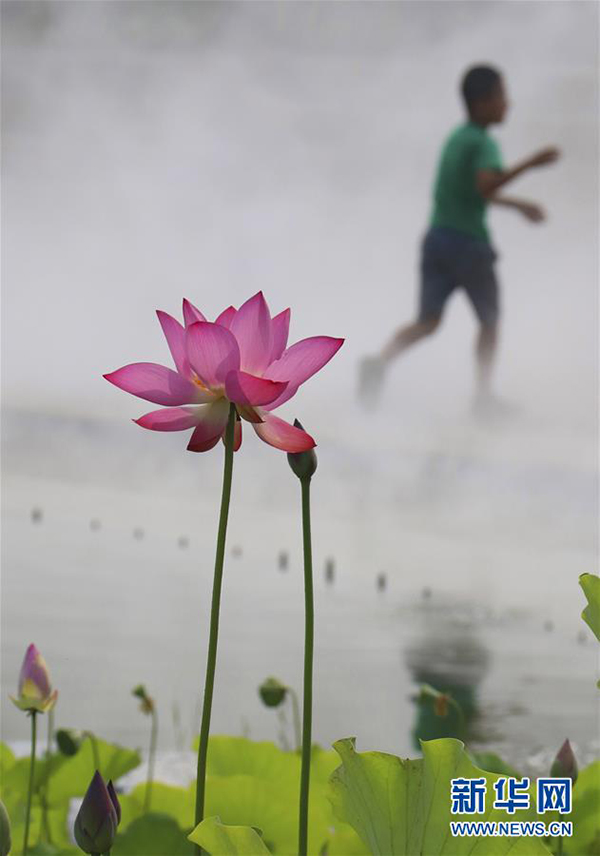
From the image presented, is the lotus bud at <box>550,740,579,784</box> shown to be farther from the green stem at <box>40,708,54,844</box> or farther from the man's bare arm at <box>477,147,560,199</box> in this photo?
the man's bare arm at <box>477,147,560,199</box>

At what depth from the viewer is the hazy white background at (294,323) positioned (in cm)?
217

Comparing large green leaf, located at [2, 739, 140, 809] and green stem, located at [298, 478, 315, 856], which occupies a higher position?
green stem, located at [298, 478, 315, 856]

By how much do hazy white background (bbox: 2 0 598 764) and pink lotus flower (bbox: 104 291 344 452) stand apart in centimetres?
183

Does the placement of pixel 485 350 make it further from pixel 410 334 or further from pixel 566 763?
pixel 566 763

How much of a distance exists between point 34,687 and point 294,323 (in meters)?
1.74

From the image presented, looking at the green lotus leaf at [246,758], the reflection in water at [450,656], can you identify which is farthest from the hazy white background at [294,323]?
the green lotus leaf at [246,758]

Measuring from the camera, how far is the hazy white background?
85.4 inches

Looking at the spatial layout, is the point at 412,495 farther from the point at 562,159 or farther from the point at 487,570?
the point at 562,159

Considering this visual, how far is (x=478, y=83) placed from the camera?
2.29 m

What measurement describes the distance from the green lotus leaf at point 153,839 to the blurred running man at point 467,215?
6.50 ft

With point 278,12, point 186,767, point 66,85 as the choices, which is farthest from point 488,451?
point 186,767

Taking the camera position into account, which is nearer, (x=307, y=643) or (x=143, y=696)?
(x=307, y=643)

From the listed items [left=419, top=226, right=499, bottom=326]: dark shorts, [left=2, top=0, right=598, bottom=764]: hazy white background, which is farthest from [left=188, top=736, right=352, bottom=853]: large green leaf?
[left=419, top=226, right=499, bottom=326]: dark shorts

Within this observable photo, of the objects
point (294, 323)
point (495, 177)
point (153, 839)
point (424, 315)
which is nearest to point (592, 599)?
point (153, 839)
